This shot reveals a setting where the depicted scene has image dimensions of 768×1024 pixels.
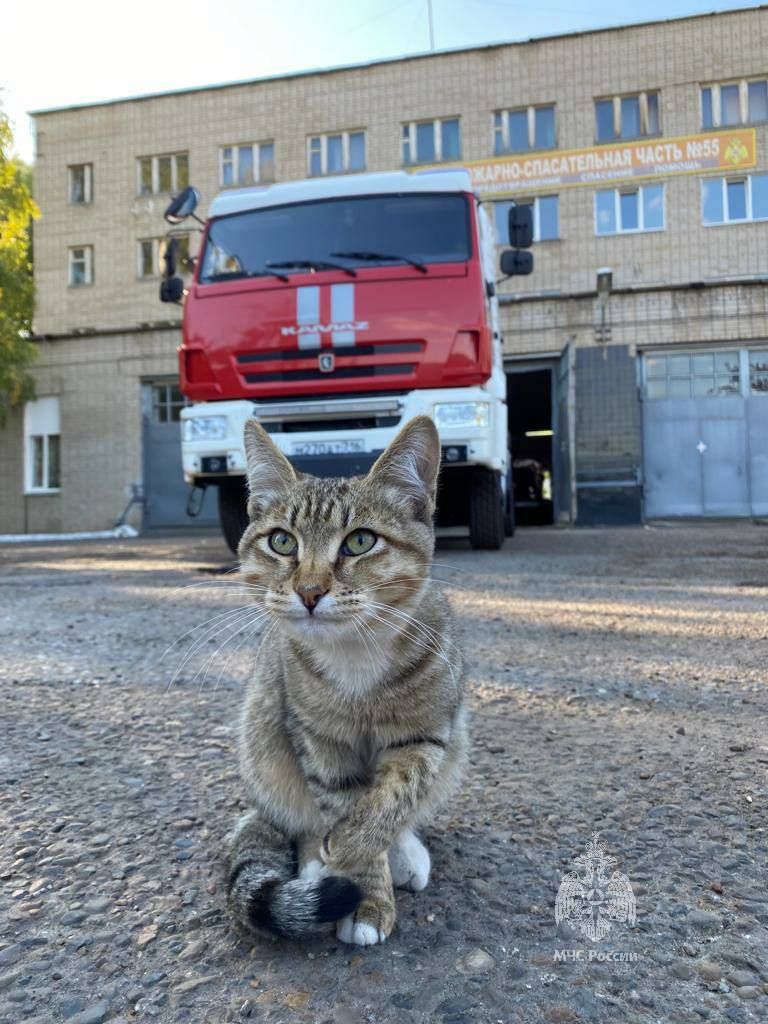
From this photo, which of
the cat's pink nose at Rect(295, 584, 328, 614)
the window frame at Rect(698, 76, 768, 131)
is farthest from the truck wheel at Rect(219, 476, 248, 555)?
the window frame at Rect(698, 76, 768, 131)

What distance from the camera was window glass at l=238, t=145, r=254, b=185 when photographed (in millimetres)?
18672

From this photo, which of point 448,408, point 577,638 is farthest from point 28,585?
point 577,638

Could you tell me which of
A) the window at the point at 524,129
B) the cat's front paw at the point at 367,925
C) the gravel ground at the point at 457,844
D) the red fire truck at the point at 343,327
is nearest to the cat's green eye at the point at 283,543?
the gravel ground at the point at 457,844

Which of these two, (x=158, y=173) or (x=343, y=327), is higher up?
(x=158, y=173)

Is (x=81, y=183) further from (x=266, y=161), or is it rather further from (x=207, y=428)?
(x=207, y=428)

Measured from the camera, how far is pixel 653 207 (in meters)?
16.5

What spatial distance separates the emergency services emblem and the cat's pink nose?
2.36ft

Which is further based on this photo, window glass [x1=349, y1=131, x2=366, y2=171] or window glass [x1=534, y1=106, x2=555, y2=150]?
window glass [x1=349, y1=131, x2=366, y2=171]

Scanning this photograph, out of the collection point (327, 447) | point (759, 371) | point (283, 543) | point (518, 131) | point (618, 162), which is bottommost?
point (283, 543)

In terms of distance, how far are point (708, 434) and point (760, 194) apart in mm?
5490

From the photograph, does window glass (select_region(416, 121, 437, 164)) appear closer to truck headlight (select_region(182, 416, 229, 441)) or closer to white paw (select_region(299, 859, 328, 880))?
truck headlight (select_region(182, 416, 229, 441))

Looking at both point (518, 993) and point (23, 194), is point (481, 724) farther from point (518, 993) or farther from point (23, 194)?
point (23, 194)

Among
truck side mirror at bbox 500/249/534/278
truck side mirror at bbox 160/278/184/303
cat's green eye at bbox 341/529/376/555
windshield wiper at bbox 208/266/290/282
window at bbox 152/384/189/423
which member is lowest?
cat's green eye at bbox 341/529/376/555

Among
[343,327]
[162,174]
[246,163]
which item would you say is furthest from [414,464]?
[162,174]
